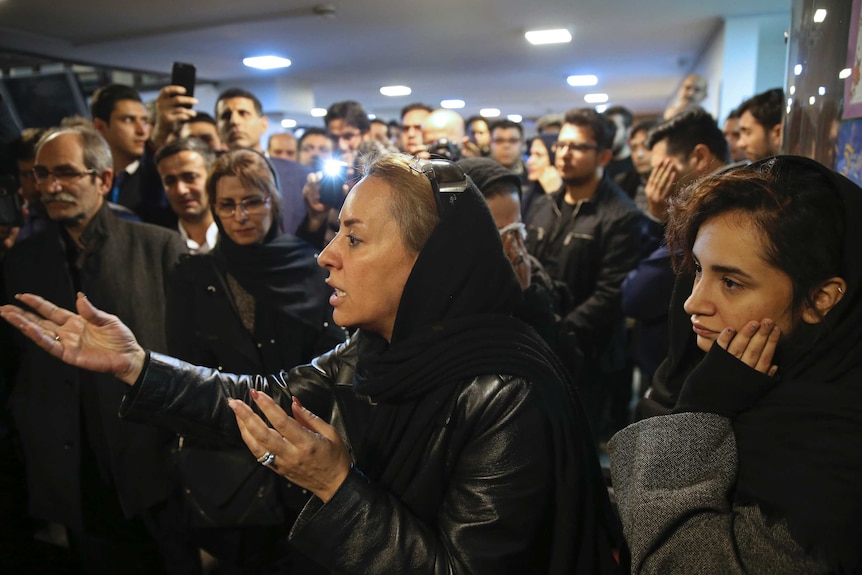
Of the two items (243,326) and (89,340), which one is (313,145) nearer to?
(243,326)

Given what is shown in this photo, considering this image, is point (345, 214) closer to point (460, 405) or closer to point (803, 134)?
point (460, 405)

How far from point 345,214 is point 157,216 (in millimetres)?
2374

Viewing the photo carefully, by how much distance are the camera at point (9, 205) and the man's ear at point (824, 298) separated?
2950 mm

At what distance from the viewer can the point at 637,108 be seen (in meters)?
16.4

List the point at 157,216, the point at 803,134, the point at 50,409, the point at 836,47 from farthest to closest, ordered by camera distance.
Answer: the point at 157,216 → the point at 50,409 → the point at 803,134 → the point at 836,47

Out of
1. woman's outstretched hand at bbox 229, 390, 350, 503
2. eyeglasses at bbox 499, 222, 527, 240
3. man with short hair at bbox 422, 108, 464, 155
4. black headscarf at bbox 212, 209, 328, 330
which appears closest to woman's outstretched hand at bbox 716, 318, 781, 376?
woman's outstretched hand at bbox 229, 390, 350, 503

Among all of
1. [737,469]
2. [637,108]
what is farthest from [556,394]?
[637,108]

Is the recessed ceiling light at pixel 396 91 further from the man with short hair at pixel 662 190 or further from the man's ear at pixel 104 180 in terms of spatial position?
the man's ear at pixel 104 180

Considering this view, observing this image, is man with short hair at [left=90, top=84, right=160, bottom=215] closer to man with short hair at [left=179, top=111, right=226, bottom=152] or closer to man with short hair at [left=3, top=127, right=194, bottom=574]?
man with short hair at [left=179, top=111, right=226, bottom=152]

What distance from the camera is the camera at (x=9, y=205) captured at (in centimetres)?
275

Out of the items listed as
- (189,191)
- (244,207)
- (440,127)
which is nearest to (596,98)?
(440,127)

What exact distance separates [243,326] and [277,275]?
227 millimetres

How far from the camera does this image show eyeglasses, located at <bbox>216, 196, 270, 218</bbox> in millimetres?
2408

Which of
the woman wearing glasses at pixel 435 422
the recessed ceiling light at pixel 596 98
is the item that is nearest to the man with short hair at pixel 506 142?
the woman wearing glasses at pixel 435 422
